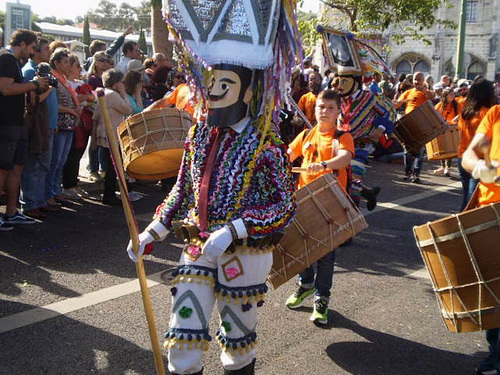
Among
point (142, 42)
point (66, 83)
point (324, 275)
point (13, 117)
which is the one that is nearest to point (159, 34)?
point (66, 83)

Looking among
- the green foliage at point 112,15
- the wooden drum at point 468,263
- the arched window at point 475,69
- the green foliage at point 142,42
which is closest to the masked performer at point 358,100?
the wooden drum at point 468,263

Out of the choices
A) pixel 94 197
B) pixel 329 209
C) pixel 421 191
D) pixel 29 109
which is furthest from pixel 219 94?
pixel 421 191

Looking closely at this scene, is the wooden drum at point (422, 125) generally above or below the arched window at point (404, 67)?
below

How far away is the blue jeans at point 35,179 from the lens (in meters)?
7.12

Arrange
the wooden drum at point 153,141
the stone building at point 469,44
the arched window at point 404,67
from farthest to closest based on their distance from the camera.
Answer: the arched window at point 404,67 < the stone building at point 469,44 < the wooden drum at point 153,141

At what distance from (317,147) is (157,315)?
1.79 metres

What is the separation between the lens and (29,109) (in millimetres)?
6855

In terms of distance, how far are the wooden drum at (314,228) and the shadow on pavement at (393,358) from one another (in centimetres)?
66

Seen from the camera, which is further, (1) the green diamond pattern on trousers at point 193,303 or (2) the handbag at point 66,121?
(2) the handbag at point 66,121

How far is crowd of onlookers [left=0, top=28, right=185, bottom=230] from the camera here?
6.44 meters

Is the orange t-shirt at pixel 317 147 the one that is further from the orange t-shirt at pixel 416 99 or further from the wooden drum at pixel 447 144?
the orange t-shirt at pixel 416 99

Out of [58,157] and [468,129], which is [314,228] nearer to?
[468,129]

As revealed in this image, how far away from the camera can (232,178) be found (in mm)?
3016

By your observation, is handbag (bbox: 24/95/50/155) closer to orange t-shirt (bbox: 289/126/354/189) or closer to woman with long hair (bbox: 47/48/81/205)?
woman with long hair (bbox: 47/48/81/205)
